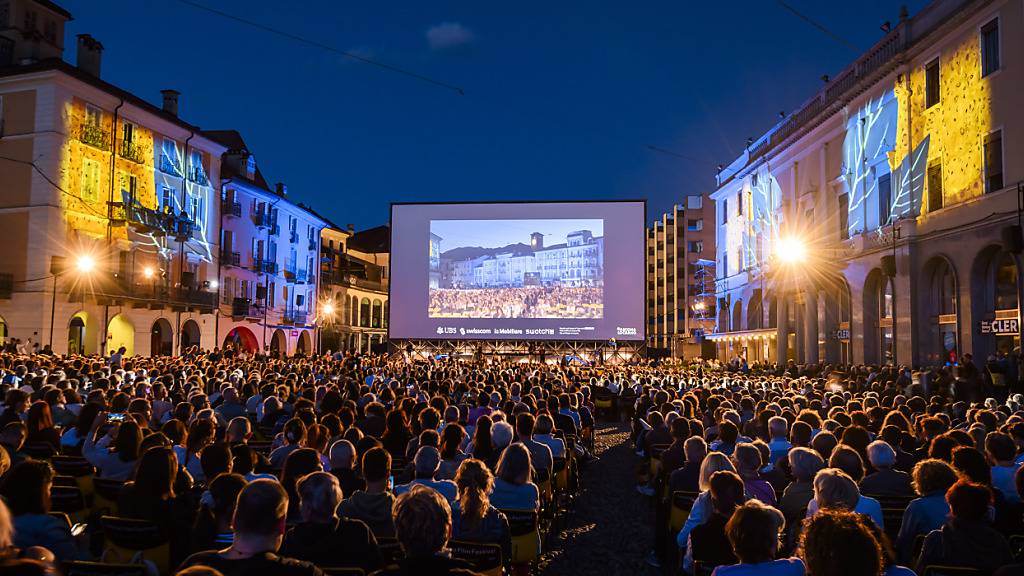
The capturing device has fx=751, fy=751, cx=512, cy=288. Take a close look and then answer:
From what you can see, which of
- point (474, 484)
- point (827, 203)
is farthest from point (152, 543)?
point (827, 203)

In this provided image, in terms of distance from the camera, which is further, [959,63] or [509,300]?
[509,300]

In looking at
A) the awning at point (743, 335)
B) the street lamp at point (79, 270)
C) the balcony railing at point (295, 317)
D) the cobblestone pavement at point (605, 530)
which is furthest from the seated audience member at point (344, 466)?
the balcony railing at point (295, 317)

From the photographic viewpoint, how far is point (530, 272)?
34562 millimetres

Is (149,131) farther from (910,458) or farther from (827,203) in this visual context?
(910,458)

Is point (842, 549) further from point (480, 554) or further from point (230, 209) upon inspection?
point (230, 209)

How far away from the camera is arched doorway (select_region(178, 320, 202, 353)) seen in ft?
126

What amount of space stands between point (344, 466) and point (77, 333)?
29437 mm

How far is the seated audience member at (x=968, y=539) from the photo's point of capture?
14.4ft

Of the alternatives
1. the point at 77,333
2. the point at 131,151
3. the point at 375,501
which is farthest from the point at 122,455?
the point at 131,151

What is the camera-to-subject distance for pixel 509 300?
34.7 metres

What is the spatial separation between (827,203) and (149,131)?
30801mm

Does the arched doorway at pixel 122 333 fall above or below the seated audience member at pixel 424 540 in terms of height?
above

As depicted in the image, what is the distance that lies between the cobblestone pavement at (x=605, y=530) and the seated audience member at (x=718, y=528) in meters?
2.86

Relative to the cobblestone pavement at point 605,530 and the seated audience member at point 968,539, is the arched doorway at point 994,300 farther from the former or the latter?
the seated audience member at point 968,539
